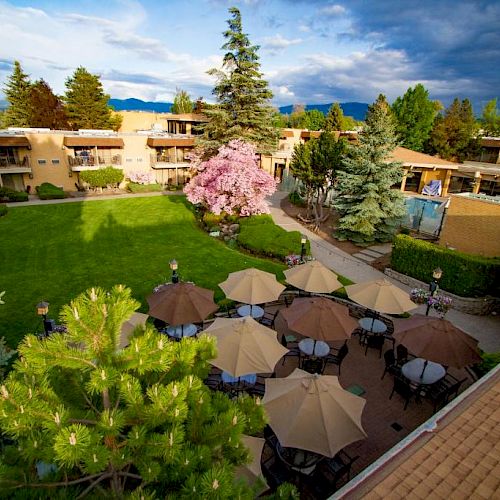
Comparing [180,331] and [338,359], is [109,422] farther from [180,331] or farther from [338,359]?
[338,359]

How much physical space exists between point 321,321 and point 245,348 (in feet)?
8.74

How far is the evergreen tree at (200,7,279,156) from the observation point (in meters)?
30.4

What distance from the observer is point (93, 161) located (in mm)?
36344

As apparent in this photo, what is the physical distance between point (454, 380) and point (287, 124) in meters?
83.2

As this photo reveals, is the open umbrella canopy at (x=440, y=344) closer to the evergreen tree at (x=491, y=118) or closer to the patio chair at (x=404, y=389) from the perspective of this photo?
the patio chair at (x=404, y=389)

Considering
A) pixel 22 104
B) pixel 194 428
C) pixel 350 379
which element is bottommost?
pixel 350 379

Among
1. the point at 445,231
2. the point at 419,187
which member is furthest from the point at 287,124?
the point at 445,231

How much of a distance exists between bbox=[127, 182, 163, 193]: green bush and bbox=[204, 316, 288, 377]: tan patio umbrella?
104 ft

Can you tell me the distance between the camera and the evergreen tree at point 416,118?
4506 cm

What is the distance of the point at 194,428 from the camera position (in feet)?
11.1

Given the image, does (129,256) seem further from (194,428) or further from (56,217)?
(194,428)

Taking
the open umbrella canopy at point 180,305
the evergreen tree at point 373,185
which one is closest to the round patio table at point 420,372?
the open umbrella canopy at point 180,305

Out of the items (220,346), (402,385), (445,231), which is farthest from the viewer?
(445,231)

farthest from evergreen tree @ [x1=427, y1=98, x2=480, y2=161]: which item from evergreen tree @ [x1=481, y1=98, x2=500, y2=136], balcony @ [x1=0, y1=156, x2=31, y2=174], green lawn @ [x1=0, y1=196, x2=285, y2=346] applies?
balcony @ [x1=0, y1=156, x2=31, y2=174]
